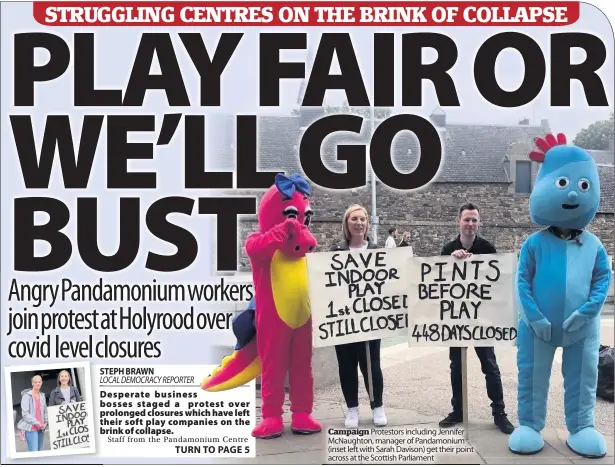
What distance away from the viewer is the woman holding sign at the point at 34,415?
4969 mm

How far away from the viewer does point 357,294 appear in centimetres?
486

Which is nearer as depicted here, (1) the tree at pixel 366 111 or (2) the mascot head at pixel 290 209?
(2) the mascot head at pixel 290 209

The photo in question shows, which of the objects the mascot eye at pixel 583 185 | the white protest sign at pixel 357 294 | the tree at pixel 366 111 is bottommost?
the white protest sign at pixel 357 294

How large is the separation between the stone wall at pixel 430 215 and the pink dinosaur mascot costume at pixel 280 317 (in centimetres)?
15

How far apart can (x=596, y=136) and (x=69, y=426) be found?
353cm

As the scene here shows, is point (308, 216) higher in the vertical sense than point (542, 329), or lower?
higher

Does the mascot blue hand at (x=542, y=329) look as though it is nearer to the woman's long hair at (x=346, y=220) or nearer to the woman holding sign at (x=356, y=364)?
the woman holding sign at (x=356, y=364)

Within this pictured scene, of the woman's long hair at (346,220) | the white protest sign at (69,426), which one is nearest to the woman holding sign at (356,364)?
the woman's long hair at (346,220)

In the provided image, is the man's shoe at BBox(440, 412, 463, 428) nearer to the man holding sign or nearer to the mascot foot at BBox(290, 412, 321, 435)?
the man holding sign

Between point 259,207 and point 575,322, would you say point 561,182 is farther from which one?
point 259,207

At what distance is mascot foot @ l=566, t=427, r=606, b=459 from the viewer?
4.73m

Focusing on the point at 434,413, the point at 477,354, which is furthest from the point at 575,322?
the point at 434,413

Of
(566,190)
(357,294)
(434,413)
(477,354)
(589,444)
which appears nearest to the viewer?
(566,190)
